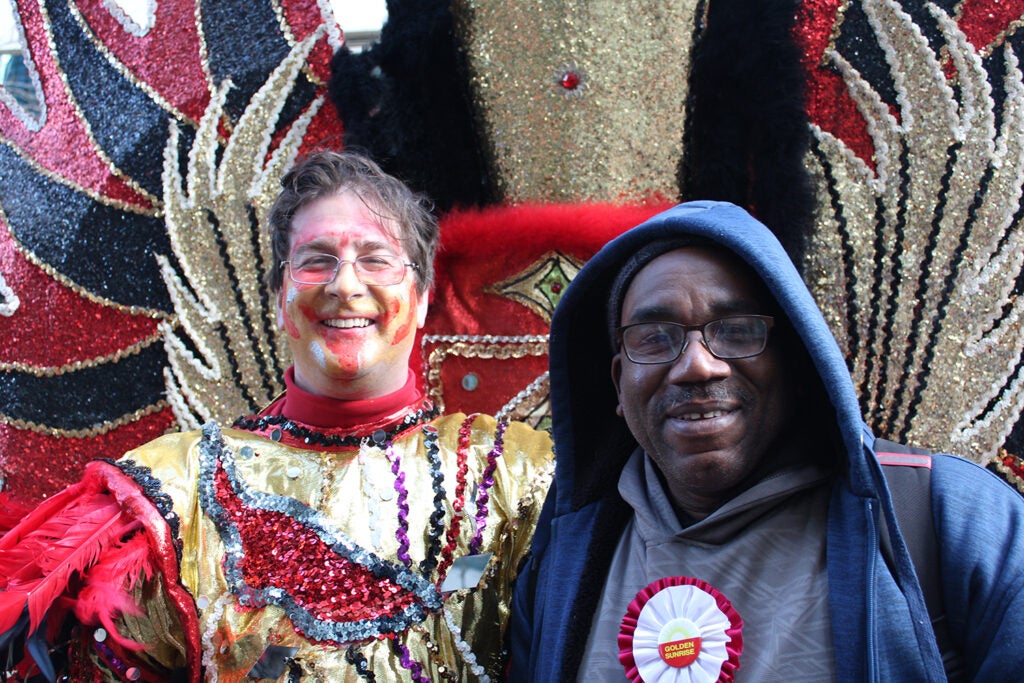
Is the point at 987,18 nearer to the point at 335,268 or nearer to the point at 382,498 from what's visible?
the point at 335,268

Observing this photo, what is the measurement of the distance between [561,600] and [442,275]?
1.13m

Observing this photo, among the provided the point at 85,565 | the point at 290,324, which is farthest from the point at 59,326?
the point at 85,565

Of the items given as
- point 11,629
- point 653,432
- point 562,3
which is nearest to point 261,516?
point 11,629

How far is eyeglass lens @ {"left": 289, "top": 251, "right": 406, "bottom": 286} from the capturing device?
170 centimetres

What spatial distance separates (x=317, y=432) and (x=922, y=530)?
1.08 meters

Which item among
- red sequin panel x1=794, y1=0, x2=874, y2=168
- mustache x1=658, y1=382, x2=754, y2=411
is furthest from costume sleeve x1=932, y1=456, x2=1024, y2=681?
red sequin panel x1=794, y1=0, x2=874, y2=168

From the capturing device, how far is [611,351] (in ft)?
4.90

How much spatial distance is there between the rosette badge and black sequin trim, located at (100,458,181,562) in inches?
31.2

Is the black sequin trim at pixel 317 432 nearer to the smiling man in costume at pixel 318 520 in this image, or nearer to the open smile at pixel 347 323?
the smiling man in costume at pixel 318 520

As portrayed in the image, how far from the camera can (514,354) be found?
2197mm

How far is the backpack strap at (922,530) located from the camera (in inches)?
40.4

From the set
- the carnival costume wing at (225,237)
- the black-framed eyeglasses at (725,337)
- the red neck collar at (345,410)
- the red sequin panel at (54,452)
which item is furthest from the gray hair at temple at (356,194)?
the red sequin panel at (54,452)

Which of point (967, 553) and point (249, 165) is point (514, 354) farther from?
point (967, 553)

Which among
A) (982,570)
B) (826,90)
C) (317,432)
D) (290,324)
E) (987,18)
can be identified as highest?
(987,18)
